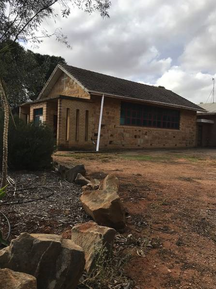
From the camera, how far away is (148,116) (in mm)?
21062

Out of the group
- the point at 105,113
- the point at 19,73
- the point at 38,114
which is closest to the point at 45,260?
the point at 19,73

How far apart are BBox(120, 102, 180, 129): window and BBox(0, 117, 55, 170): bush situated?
40.9 ft

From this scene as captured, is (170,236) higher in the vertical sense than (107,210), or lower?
lower

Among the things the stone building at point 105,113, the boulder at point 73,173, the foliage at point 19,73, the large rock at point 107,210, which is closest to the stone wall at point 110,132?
the stone building at point 105,113

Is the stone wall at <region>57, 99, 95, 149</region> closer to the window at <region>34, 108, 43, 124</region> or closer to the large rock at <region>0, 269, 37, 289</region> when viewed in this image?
the window at <region>34, 108, 43, 124</region>

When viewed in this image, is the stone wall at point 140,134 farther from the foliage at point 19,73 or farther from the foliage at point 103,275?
the foliage at point 103,275

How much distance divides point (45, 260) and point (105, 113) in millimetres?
16461

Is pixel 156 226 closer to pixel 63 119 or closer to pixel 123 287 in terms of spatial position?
pixel 123 287

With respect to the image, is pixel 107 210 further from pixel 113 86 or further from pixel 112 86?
pixel 113 86

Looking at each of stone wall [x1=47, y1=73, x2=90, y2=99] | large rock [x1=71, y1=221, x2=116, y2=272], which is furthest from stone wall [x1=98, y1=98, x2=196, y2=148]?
large rock [x1=71, y1=221, x2=116, y2=272]

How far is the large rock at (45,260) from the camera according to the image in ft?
7.14

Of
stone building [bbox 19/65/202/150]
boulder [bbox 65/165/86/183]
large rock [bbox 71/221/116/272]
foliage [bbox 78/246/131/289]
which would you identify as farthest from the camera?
stone building [bbox 19/65/202/150]

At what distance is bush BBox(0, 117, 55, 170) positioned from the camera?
22.5 feet

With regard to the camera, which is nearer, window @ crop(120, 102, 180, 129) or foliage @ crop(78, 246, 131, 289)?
foliage @ crop(78, 246, 131, 289)
